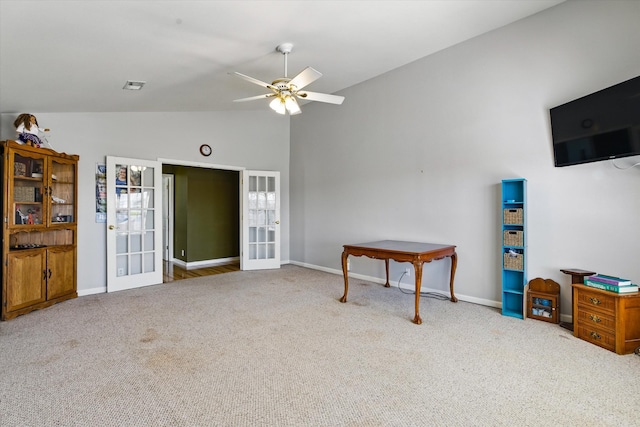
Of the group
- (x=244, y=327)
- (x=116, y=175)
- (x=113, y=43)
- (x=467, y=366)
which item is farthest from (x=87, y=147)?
(x=467, y=366)

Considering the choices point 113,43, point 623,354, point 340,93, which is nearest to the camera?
point 623,354

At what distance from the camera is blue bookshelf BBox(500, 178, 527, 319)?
3.40 metres

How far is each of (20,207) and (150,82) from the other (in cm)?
209

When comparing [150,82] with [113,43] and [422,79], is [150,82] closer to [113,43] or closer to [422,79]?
[113,43]

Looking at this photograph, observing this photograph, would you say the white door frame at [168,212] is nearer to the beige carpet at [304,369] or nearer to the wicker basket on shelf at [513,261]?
the beige carpet at [304,369]

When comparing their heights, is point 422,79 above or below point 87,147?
above

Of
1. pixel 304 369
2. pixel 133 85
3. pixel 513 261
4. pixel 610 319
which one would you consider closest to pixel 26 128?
pixel 133 85

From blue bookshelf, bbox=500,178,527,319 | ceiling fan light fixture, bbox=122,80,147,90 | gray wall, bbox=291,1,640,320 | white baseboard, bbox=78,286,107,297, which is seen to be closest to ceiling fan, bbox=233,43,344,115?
ceiling fan light fixture, bbox=122,80,147,90

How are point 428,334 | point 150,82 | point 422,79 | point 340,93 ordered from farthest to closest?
point 340,93 → point 422,79 → point 150,82 → point 428,334

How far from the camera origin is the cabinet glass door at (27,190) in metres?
3.49

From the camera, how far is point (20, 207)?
145 inches

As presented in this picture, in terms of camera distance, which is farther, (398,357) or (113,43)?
(113,43)

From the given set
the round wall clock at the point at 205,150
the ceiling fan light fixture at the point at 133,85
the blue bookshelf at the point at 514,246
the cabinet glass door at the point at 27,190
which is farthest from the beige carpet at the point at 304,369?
the round wall clock at the point at 205,150

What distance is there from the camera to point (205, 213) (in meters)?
6.94
